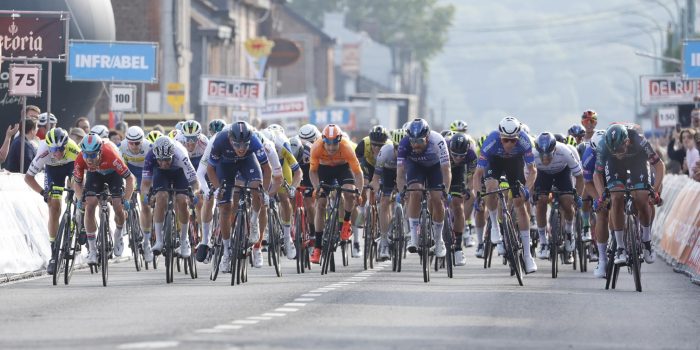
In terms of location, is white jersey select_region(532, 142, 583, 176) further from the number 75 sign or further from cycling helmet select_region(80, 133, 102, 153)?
the number 75 sign

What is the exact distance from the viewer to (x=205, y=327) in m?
13.0

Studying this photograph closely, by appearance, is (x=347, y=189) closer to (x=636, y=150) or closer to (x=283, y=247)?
(x=283, y=247)

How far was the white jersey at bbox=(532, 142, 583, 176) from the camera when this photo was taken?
21516mm

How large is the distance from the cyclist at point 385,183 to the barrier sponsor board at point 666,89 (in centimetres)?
2647

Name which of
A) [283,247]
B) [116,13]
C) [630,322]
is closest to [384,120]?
[116,13]

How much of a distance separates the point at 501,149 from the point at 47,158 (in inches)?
205

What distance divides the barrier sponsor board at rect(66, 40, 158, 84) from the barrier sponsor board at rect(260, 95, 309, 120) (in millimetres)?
16488

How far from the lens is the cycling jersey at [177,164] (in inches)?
776

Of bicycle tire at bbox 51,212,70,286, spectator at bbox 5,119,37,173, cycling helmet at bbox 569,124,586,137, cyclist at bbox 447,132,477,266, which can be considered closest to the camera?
bicycle tire at bbox 51,212,70,286

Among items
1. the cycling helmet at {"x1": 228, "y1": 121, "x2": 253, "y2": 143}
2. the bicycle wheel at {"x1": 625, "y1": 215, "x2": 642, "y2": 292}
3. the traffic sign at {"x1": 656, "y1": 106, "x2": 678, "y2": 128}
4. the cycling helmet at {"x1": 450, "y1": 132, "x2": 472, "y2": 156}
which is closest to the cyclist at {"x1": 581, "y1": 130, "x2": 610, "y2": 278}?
the bicycle wheel at {"x1": 625, "y1": 215, "x2": 642, "y2": 292}

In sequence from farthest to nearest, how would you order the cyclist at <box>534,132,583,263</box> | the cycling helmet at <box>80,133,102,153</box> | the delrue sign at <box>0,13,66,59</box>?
1. the delrue sign at <box>0,13,66,59</box>
2. the cyclist at <box>534,132,583,263</box>
3. the cycling helmet at <box>80,133,102,153</box>

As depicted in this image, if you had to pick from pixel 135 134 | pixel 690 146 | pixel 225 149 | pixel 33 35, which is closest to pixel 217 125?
pixel 135 134

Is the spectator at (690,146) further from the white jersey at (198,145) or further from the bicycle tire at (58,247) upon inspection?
the bicycle tire at (58,247)

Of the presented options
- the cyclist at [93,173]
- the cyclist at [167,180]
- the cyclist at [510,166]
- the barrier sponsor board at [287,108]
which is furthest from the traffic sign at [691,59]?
the cyclist at [93,173]
